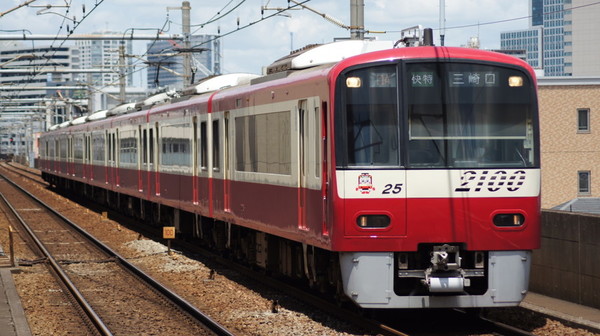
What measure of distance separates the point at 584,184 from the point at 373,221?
1336 inches

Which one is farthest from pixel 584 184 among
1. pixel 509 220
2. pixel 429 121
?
pixel 429 121

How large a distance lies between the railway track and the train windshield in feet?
7.86

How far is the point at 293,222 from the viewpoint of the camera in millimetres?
13062

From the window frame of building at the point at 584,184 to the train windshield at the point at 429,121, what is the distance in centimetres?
3294

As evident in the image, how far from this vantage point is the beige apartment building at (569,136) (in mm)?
40938

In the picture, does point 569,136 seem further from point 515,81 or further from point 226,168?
point 515,81

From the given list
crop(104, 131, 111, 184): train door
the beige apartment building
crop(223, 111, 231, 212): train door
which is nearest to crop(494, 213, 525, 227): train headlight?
crop(223, 111, 231, 212): train door

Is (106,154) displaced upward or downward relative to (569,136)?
downward

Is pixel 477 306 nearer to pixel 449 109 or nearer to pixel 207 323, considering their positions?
pixel 449 109

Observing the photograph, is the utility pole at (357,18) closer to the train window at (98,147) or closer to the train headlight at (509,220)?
the train headlight at (509,220)

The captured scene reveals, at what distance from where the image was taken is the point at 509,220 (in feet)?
36.2

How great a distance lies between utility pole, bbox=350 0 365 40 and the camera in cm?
1673

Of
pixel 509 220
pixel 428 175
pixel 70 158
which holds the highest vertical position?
pixel 428 175

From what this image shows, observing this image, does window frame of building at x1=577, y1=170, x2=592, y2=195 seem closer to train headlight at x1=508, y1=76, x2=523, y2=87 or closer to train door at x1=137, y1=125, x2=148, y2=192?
train door at x1=137, y1=125, x2=148, y2=192
